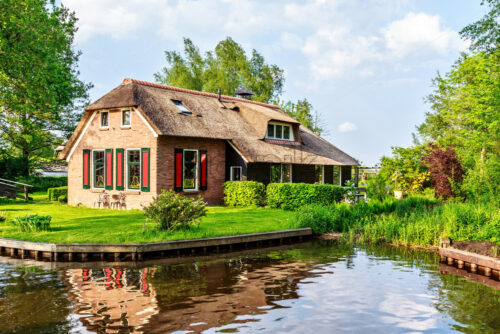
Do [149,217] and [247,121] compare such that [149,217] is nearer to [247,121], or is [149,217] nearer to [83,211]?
[83,211]

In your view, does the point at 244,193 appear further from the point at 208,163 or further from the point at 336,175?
the point at 336,175

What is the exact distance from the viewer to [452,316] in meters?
7.06

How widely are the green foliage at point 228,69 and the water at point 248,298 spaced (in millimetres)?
34011

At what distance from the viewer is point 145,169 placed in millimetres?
18172

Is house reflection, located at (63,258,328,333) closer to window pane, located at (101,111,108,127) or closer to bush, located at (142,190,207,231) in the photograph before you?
bush, located at (142,190,207,231)

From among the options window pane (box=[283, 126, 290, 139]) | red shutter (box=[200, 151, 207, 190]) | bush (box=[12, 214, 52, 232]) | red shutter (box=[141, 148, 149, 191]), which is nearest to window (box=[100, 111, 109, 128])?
red shutter (box=[141, 148, 149, 191])

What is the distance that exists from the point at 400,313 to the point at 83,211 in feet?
48.1

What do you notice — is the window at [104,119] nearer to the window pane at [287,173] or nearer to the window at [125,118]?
the window at [125,118]

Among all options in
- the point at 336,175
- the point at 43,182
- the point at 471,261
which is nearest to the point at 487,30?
the point at 336,175

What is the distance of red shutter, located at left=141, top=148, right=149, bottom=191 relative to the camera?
1811cm

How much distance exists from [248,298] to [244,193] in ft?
38.7

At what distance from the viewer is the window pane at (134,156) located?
18.8 metres

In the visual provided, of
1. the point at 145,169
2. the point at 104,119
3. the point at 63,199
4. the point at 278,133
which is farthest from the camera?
the point at 278,133

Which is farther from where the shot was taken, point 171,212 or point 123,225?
point 123,225
